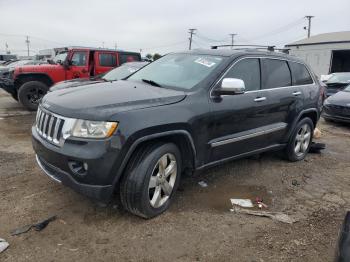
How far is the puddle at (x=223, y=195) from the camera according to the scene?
398 centimetres

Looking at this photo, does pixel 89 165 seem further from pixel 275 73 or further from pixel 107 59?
pixel 107 59

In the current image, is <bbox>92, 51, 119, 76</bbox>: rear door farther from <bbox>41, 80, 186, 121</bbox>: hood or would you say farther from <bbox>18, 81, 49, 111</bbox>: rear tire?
<bbox>41, 80, 186, 121</bbox>: hood

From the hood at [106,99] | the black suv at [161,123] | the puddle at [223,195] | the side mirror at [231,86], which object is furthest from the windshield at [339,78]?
the hood at [106,99]

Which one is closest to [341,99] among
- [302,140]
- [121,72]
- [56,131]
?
[302,140]

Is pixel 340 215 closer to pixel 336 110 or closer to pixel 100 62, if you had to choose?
pixel 336 110

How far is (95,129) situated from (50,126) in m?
0.61

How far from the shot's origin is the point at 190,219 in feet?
11.8

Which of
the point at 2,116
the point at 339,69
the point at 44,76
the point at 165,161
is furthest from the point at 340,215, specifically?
the point at 339,69

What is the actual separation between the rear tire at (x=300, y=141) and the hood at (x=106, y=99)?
2.57 metres

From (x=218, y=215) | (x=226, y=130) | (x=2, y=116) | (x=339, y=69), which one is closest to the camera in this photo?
(x=218, y=215)

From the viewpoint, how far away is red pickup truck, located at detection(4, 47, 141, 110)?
995 centimetres

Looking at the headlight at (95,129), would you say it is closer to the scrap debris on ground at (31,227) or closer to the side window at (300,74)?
the scrap debris on ground at (31,227)

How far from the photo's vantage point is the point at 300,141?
18.9ft

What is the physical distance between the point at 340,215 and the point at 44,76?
354 inches
